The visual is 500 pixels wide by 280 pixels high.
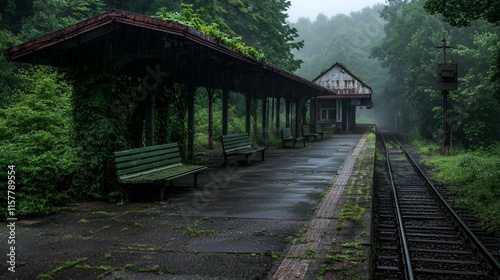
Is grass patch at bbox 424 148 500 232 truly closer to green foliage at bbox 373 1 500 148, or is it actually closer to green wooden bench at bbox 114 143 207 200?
green foliage at bbox 373 1 500 148

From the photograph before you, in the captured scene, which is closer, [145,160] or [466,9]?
[145,160]

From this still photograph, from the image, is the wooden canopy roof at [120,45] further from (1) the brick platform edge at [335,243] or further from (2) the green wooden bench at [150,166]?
(1) the brick platform edge at [335,243]

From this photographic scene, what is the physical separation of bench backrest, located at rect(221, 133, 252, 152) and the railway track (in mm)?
4147

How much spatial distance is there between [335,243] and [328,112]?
1380 inches

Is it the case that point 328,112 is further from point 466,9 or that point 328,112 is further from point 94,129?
point 94,129

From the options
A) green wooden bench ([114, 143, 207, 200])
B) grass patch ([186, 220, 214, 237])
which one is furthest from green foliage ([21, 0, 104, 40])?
grass patch ([186, 220, 214, 237])

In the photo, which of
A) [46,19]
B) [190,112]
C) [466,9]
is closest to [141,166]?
[190,112]

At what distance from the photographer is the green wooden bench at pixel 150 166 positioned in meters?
6.66

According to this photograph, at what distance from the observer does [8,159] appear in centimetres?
613

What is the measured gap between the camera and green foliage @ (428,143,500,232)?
7460mm

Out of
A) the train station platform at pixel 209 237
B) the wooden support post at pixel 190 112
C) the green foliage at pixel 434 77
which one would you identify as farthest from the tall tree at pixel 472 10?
the wooden support post at pixel 190 112

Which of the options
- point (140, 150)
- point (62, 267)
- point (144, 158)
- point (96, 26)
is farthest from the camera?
point (144, 158)

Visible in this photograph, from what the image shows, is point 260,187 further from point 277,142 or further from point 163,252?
point 277,142

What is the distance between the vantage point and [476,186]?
9992 millimetres
